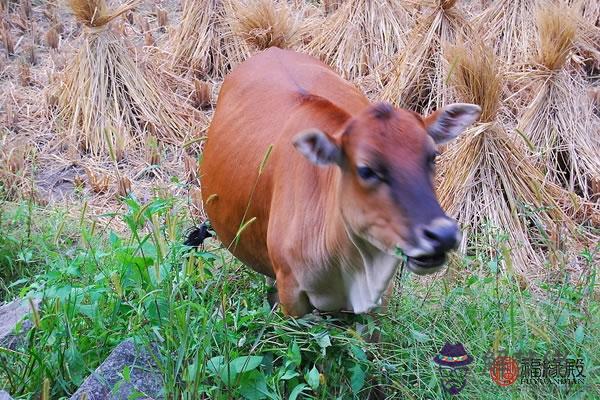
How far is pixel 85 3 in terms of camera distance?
269 inches

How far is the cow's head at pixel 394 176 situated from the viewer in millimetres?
2672

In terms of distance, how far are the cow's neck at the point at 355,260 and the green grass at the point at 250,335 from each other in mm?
135

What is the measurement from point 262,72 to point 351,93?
1.54 ft

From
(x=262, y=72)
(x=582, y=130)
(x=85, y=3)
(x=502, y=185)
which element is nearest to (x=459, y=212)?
(x=502, y=185)

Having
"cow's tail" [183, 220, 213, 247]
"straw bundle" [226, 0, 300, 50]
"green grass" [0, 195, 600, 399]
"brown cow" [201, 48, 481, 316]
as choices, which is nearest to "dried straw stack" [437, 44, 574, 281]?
"brown cow" [201, 48, 481, 316]

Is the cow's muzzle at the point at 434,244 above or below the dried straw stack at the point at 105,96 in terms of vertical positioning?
above

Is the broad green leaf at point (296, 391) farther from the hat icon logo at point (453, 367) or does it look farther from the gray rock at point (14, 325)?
the gray rock at point (14, 325)

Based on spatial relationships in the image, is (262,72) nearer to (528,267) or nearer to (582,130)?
(528,267)

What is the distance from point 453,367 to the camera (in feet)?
10.5

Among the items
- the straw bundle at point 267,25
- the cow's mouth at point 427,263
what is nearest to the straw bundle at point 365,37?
the straw bundle at point 267,25

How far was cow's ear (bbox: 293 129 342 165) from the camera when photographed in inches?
115

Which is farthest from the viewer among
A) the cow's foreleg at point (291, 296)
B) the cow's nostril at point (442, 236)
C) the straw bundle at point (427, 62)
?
the straw bundle at point (427, 62)

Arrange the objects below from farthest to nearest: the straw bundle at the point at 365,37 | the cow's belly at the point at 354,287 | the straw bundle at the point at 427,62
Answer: the straw bundle at the point at 365,37, the straw bundle at the point at 427,62, the cow's belly at the point at 354,287

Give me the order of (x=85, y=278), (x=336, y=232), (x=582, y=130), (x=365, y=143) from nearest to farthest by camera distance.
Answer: (x=365, y=143)
(x=336, y=232)
(x=85, y=278)
(x=582, y=130)
